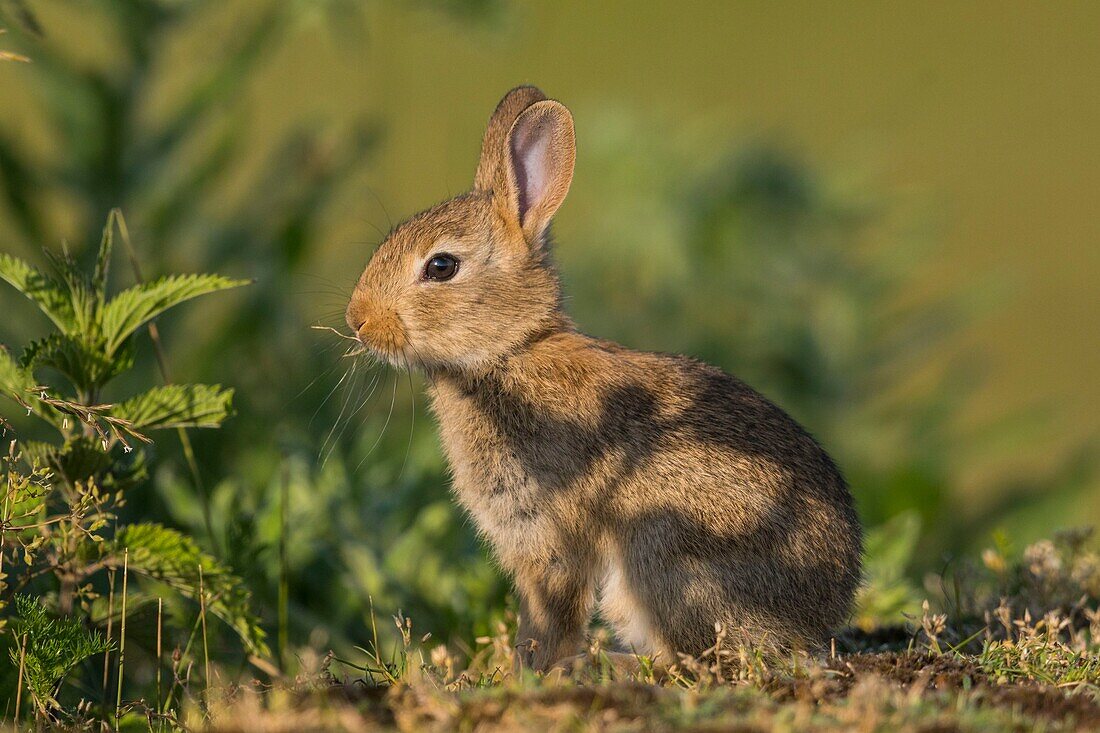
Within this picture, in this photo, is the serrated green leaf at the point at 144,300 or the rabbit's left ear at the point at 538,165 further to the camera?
the rabbit's left ear at the point at 538,165

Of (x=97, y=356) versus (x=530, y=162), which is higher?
(x=530, y=162)

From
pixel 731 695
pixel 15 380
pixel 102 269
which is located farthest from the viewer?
pixel 102 269

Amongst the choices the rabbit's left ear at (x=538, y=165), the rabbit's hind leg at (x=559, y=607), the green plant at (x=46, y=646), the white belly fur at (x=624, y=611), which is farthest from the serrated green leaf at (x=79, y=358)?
the white belly fur at (x=624, y=611)

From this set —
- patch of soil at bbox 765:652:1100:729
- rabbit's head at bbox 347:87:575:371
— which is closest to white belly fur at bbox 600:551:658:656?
patch of soil at bbox 765:652:1100:729

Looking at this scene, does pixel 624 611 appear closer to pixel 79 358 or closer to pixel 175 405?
pixel 175 405

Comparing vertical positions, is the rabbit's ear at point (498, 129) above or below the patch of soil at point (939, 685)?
above

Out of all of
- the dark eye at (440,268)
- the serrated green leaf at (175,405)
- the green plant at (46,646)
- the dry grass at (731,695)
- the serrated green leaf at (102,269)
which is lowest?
the green plant at (46,646)

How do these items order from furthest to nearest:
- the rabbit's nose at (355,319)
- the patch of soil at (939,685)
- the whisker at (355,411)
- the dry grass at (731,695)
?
the whisker at (355,411), the rabbit's nose at (355,319), the patch of soil at (939,685), the dry grass at (731,695)

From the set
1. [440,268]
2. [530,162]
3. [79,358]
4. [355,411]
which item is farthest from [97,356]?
[530,162]

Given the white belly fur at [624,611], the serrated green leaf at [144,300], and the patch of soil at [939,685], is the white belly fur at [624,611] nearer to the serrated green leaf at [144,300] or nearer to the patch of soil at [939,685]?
the patch of soil at [939,685]
